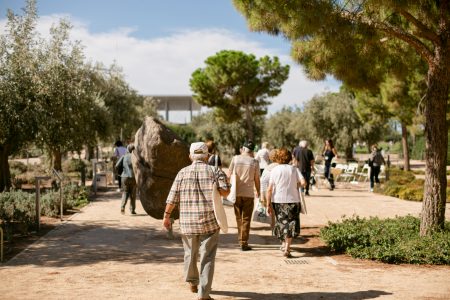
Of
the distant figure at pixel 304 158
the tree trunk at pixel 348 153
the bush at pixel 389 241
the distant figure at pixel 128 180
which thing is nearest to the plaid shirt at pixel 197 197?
the bush at pixel 389 241

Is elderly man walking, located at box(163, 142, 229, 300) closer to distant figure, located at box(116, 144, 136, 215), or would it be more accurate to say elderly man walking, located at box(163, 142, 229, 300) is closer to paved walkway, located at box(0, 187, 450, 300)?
paved walkway, located at box(0, 187, 450, 300)

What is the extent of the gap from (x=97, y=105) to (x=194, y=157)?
17.7 m

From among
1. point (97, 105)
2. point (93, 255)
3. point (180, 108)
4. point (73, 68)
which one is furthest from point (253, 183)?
point (180, 108)

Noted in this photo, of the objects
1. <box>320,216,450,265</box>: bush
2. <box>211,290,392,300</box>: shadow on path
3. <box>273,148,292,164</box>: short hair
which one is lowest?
<box>211,290,392,300</box>: shadow on path

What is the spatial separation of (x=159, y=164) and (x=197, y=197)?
3.99 m

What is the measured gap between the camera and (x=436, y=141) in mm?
8086

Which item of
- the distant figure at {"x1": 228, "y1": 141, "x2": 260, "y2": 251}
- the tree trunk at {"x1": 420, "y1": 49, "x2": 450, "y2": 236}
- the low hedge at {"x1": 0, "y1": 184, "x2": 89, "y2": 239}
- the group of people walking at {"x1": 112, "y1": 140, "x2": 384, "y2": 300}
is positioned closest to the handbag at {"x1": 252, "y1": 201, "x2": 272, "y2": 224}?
the group of people walking at {"x1": 112, "y1": 140, "x2": 384, "y2": 300}

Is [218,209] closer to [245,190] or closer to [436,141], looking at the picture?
[245,190]

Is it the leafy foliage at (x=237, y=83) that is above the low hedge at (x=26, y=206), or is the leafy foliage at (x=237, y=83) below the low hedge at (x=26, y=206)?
above

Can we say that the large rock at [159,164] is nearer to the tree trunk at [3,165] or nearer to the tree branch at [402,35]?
the tree branch at [402,35]

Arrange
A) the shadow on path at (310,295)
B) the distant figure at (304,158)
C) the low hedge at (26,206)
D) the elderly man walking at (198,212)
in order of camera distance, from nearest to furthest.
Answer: the elderly man walking at (198,212)
the shadow on path at (310,295)
the low hedge at (26,206)
the distant figure at (304,158)

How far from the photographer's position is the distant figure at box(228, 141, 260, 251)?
330 inches

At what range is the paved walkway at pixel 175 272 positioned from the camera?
5.79 m

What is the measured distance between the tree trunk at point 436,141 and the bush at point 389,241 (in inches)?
13.8
